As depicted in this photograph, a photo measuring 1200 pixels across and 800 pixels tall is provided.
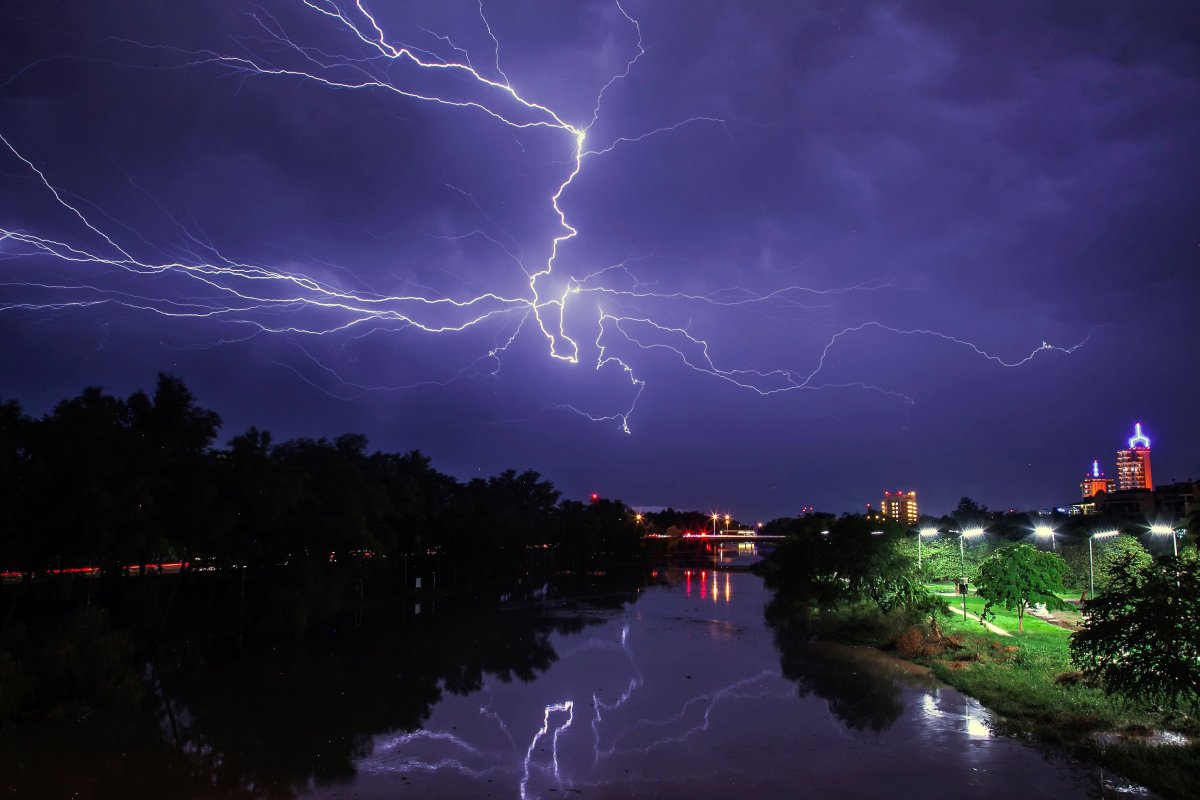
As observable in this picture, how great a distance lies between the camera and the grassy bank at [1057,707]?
1220 centimetres

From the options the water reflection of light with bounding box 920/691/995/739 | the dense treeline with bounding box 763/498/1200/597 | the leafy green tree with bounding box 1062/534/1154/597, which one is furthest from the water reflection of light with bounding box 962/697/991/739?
the leafy green tree with bounding box 1062/534/1154/597

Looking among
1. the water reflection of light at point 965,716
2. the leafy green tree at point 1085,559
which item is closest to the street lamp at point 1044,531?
the leafy green tree at point 1085,559

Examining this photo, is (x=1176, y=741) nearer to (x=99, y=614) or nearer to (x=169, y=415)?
(x=99, y=614)

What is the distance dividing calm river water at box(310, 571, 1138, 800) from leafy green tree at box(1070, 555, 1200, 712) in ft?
5.30

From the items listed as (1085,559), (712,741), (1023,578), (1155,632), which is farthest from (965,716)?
(1085,559)

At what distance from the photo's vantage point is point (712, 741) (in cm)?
1523

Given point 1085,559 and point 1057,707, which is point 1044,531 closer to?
point 1085,559

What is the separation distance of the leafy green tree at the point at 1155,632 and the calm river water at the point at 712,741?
5.30 feet

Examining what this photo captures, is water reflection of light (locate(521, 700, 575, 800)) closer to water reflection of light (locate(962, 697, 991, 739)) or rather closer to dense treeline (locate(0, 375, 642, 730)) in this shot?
dense treeline (locate(0, 375, 642, 730))

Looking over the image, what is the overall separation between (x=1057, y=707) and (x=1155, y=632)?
206 inches

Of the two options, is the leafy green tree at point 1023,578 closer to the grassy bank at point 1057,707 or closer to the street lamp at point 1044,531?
the grassy bank at point 1057,707

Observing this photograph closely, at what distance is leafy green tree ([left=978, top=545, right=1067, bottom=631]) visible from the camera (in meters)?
27.3

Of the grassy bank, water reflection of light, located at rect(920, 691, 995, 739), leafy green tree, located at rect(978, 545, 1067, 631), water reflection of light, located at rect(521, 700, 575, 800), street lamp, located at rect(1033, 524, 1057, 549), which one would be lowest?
water reflection of light, located at rect(521, 700, 575, 800)

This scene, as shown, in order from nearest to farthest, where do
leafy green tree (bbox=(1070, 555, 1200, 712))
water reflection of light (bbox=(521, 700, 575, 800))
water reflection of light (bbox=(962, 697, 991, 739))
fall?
1. leafy green tree (bbox=(1070, 555, 1200, 712))
2. water reflection of light (bbox=(521, 700, 575, 800))
3. water reflection of light (bbox=(962, 697, 991, 739))
